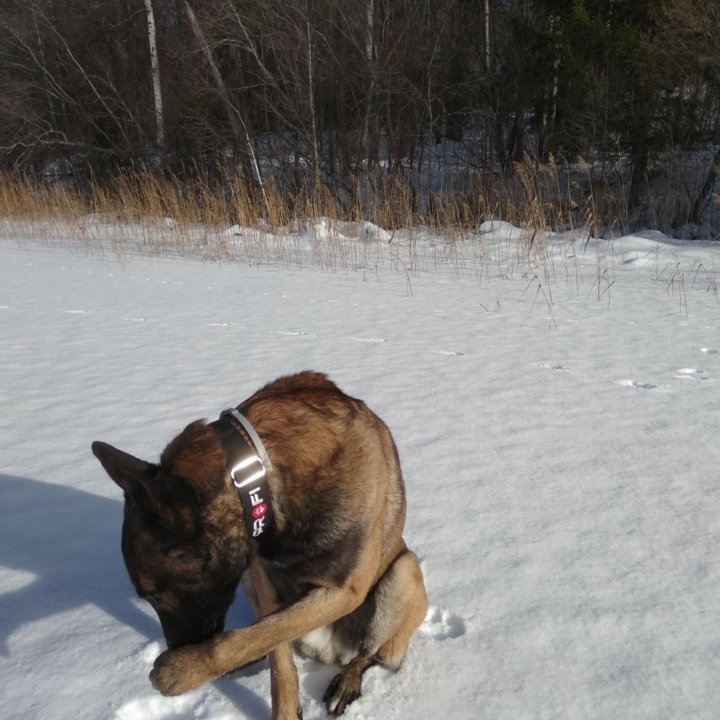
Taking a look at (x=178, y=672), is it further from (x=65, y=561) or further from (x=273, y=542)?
(x=65, y=561)

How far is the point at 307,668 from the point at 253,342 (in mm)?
3708

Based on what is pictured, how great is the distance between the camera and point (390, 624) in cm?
183

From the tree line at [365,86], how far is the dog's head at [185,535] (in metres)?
11.3

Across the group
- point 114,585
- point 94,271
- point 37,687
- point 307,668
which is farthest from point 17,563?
point 94,271

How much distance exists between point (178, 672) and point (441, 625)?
2.92 feet

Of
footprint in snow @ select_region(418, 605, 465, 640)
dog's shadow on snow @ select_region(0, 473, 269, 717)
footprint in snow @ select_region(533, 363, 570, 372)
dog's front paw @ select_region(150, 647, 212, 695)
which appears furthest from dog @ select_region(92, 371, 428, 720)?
footprint in snow @ select_region(533, 363, 570, 372)

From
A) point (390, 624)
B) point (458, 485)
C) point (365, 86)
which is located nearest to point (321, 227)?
point (365, 86)

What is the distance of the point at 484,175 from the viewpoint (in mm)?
15625

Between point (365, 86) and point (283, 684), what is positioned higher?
point (365, 86)

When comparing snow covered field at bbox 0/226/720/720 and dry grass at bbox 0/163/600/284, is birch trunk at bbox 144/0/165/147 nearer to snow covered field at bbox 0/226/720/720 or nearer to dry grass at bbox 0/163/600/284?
dry grass at bbox 0/163/600/284

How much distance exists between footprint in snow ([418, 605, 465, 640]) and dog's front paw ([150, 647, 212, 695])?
0.78 metres

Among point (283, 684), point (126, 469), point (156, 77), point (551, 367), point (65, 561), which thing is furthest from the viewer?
point (156, 77)

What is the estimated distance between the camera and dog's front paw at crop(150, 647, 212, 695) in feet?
4.74

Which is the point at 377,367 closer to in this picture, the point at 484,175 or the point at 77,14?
the point at 484,175
